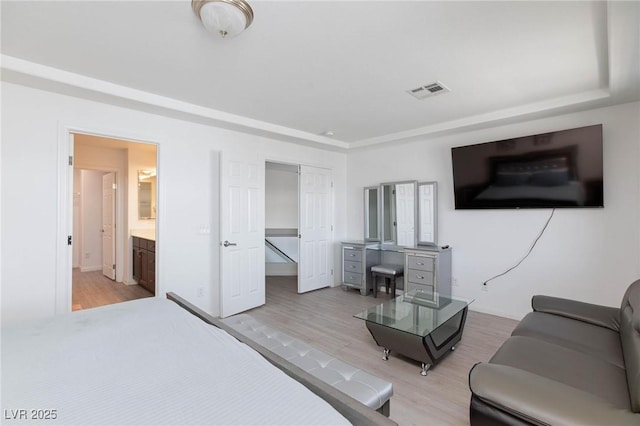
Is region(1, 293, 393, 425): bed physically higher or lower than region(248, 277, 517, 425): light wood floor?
higher

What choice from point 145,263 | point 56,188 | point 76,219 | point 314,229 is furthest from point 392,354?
point 76,219

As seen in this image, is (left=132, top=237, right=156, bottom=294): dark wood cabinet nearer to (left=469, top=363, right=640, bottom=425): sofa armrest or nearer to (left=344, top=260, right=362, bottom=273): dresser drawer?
(left=344, top=260, right=362, bottom=273): dresser drawer

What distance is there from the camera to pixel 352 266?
190 inches

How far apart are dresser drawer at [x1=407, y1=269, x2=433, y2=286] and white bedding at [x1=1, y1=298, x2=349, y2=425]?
3130mm

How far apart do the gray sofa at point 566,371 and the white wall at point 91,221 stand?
7579 mm

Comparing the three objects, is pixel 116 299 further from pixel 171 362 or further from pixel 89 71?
pixel 171 362

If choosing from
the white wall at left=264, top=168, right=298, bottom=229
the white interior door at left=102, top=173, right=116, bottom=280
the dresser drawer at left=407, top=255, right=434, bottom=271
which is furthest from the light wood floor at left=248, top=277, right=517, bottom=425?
→ the white interior door at left=102, top=173, right=116, bottom=280

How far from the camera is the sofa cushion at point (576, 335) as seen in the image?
1.84 meters

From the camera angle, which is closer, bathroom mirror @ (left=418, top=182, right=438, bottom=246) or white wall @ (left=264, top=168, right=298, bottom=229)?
bathroom mirror @ (left=418, top=182, right=438, bottom=246)

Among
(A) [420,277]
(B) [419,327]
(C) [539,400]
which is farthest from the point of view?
(A) [420,277]

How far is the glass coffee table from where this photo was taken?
2.36 m

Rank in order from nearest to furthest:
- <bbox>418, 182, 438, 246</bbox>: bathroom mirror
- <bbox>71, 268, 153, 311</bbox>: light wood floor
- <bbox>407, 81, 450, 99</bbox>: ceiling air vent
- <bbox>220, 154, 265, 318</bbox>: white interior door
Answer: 1. <bbox>407, 81, 450, 99</bbox>: ceiling air vent
2. <bbox>220, 154, 265, 318</bbox>: white interior door
3. <bbox>71, 268, 153, 311</bbox>: light wood floor
4. <bbox>418, 182, 438, 246</bbox>: bathroom mirror

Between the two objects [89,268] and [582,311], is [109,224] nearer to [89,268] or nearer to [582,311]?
[89,268]

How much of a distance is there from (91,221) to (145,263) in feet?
9.91
